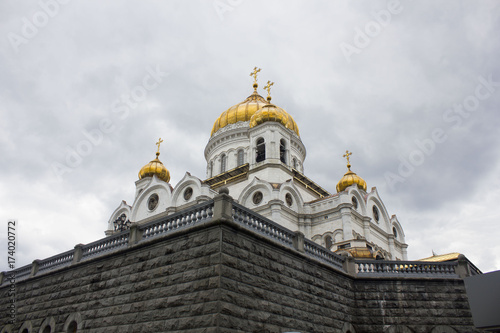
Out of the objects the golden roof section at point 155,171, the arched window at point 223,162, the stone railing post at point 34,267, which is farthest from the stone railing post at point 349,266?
the golden roof section at point 155,171

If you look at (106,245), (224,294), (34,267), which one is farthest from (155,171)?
(224,294)

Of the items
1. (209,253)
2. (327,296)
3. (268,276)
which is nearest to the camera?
(209,253)

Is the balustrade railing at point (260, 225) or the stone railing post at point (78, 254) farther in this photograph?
the stone railing post at point (78, 254)

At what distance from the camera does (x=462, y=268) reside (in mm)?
14414

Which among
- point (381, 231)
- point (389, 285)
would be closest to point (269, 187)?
point (381, 231)

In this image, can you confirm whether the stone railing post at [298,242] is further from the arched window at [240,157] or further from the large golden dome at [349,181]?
the arched window at [240,157]

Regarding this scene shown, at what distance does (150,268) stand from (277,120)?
20.1 m

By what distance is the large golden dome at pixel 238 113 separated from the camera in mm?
34500

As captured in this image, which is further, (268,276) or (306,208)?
(306,208)

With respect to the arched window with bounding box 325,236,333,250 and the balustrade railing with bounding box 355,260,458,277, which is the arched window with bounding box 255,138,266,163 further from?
the balustrade railing with bounding box 355,260,458,277

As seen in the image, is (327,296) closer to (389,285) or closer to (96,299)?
(389,285)

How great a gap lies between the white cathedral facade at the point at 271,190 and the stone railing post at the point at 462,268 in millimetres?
7846

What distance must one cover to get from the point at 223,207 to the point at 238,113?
82.8 feet

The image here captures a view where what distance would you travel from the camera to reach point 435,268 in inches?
572
